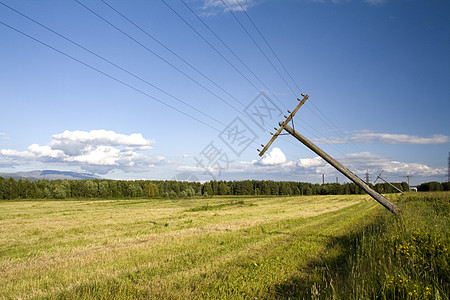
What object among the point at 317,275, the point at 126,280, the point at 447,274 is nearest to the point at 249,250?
the point at 317,275

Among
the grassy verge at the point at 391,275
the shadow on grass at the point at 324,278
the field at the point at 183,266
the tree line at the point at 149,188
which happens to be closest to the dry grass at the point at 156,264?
the field at the point at 183,266

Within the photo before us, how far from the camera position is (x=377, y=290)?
14.9ft

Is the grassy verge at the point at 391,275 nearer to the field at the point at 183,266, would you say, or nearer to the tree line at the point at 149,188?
the field at the point at 183,266

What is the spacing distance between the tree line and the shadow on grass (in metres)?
74.9

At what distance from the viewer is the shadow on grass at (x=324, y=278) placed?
5125 millimetres

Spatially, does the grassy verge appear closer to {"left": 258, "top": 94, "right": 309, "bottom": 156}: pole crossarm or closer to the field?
the field

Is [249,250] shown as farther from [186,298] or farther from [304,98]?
[304,98]

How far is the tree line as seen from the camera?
90.8m

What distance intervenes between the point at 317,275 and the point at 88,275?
605cm

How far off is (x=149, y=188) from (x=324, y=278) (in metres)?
112

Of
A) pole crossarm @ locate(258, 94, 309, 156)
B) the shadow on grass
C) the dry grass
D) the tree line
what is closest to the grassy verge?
the shadow on grass

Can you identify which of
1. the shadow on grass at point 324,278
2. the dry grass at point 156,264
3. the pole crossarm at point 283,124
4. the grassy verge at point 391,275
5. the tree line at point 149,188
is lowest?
the tree line at point 149,188

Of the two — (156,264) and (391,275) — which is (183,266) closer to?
(156,264)

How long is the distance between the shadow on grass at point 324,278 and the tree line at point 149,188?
246 feet
